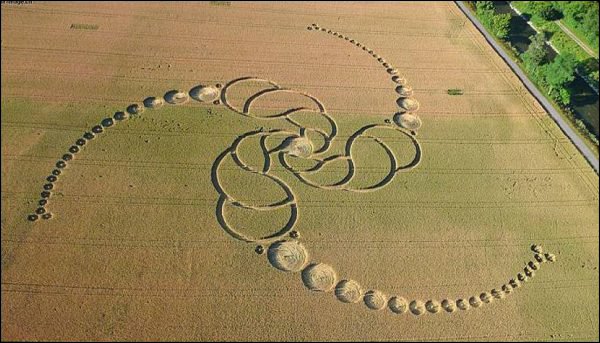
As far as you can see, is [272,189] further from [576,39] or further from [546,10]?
[546,10]

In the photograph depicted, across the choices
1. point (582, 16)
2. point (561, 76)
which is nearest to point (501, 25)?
point (582, 16)

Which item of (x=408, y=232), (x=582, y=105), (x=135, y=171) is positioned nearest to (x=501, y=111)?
(x=582, y=105)

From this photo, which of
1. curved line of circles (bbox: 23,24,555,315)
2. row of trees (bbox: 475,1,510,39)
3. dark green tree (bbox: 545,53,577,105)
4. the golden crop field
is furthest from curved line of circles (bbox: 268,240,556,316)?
row of trees (bbox: 475,1,510,39)

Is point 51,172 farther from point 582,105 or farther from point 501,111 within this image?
point 582,105

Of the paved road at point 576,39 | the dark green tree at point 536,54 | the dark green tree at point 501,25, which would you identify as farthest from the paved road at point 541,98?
the paved road at point 576,39

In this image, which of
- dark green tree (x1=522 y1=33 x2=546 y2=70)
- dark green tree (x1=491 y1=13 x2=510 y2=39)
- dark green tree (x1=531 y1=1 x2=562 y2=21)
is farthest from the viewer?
dark green tree (x1=531 y1=1 x2=562 y2=21)

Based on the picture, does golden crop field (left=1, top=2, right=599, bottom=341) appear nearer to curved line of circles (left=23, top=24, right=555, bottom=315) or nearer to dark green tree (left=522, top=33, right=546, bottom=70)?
curved line of circles (left=23, top=24, right=555, bottom=315)
